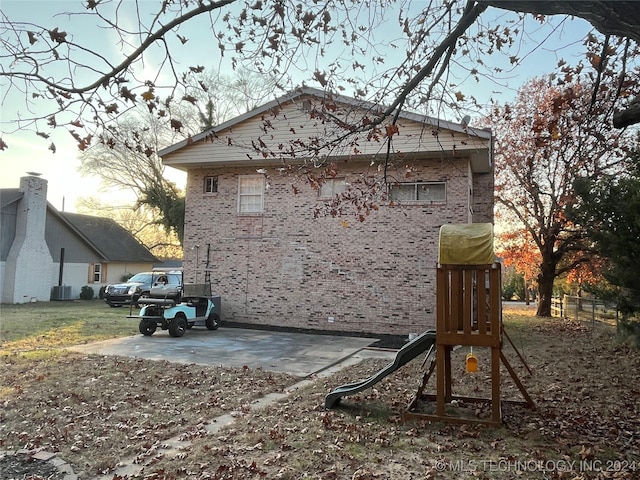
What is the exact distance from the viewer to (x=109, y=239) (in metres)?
31.7

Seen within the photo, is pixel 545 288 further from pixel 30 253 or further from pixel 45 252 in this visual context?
pixel 30 253

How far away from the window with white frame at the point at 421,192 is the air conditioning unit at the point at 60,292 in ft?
67.8

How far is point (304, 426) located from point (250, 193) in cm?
1184

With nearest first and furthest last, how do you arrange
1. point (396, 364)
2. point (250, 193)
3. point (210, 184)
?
1. point (396, 364)
2. point (250, 193)
3. point (210, 184)

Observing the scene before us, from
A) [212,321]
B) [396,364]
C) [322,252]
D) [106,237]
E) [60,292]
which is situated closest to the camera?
[396,364]

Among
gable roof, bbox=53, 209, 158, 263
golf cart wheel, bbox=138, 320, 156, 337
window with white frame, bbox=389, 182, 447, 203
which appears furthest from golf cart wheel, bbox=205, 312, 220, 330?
gable roof, bbox=53, 209, 158, 263

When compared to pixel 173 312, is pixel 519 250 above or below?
above

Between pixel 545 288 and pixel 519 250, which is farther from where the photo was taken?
pixel 519 250

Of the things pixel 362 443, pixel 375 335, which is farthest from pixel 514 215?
pixel 362 443

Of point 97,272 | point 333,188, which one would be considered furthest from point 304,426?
point 97,272

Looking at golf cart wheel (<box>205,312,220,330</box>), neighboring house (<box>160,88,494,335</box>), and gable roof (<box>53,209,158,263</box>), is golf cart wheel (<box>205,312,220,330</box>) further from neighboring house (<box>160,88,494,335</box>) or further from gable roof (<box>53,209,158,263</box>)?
gable roof (<box>53,209,158,263</box>)

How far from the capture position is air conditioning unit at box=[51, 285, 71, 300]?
84.7 feet

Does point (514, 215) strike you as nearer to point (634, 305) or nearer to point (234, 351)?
point (634, 305)

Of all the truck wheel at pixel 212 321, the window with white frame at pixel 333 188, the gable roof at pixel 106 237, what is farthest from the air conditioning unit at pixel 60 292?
the window with white frame at pixel 333 188
